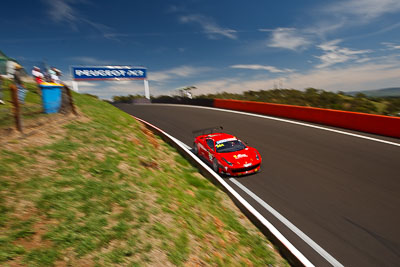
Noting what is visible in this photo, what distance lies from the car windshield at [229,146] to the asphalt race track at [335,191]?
47.8 inches

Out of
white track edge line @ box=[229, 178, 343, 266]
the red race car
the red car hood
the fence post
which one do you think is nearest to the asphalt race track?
white track edge line @ box=[229, 178, 343, 266]

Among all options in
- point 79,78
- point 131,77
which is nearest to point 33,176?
point 79,78

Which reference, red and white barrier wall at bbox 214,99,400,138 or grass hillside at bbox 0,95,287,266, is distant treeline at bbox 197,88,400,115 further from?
grass hillside at bbox 0,95,287,266

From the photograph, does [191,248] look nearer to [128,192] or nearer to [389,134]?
[128,192]

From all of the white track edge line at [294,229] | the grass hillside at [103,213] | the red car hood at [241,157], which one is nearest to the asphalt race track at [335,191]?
the white track edge line at [294,229]

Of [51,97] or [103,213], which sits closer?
[103,213]

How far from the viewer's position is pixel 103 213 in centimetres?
376

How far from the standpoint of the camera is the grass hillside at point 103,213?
2994mm

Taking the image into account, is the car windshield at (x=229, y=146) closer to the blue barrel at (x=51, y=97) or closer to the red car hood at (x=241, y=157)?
the red car hood at (x=241, y=157)

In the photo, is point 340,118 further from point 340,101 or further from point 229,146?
point 340,101

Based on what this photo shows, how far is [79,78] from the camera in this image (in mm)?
34281

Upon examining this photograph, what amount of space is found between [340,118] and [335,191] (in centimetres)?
876

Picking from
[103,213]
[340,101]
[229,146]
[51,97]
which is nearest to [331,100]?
[340,101]

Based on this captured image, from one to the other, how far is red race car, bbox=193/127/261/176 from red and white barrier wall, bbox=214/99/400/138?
820 cm
